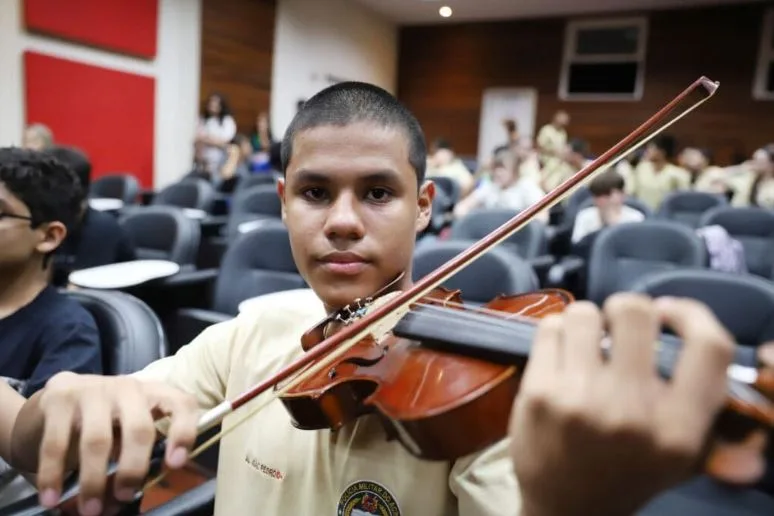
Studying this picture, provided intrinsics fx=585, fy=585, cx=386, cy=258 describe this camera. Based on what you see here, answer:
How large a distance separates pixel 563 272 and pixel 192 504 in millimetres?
2143

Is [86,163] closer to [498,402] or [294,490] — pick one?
[294,490]

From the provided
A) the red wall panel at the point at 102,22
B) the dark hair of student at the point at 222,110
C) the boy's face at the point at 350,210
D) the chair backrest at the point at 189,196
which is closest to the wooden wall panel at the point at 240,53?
the dark hair of student at the point at 222,110

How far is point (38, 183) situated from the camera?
4.19 feet

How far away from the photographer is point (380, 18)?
9359 mm

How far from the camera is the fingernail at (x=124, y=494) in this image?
47 cm

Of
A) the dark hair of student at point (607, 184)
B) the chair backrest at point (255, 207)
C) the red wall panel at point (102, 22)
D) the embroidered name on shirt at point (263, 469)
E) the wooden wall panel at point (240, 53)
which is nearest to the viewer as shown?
the embroidered name on shirt at point (263, 469)

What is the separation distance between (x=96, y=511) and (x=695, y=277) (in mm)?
1583

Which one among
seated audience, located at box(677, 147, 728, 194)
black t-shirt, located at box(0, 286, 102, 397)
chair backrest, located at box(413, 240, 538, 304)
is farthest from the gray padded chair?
seated audience, located at box(677, 147, 728, 194)

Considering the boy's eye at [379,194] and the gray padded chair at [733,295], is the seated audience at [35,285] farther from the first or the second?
the gray padded chair at [733,295]

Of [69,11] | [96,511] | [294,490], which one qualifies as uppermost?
[69,11]

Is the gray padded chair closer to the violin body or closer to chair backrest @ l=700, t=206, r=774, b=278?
the violin body

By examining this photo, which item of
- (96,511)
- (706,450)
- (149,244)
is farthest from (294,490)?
(149,244)

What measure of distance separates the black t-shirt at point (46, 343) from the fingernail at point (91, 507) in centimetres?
63

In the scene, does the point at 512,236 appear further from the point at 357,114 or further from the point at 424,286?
the point at 424,286
